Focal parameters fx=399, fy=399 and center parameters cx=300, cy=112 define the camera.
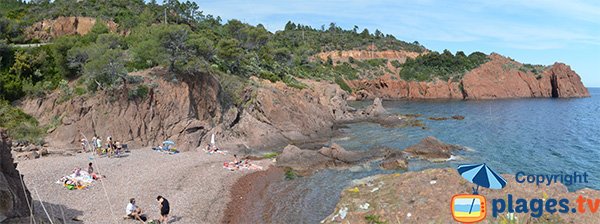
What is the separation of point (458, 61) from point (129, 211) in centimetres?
12047

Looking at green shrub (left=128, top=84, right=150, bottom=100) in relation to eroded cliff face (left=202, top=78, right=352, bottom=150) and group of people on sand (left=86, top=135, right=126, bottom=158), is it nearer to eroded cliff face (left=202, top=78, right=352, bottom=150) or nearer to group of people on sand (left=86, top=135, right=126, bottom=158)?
group of people on sand (left=86, top=135, right=126, bottom=158)

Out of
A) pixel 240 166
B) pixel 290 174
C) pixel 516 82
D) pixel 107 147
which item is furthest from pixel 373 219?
pixel 516 82

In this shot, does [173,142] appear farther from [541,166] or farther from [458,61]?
[458,61]

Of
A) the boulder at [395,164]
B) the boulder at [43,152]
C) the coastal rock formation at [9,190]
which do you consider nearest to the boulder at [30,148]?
the boulder at [43,152]

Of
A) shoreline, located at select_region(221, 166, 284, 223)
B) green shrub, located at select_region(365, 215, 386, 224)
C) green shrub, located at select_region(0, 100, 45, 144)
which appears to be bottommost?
shoreline, located at select_region(221, 166, 284, 223)

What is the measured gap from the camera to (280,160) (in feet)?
106

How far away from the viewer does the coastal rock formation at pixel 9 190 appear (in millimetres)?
10651

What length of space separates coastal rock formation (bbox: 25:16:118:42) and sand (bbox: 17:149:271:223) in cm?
3436

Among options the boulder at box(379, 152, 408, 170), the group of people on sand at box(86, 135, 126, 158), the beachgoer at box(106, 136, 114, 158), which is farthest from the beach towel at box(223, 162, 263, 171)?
the boulder at box(379, 152, 408, 170)

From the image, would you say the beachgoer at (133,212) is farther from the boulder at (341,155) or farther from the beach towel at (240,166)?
the boulder at (341,155)

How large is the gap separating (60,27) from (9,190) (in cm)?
5494

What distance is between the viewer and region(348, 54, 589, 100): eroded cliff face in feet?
359

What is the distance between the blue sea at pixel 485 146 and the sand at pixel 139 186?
3.94 m

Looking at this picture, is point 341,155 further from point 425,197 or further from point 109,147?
point 425,197
